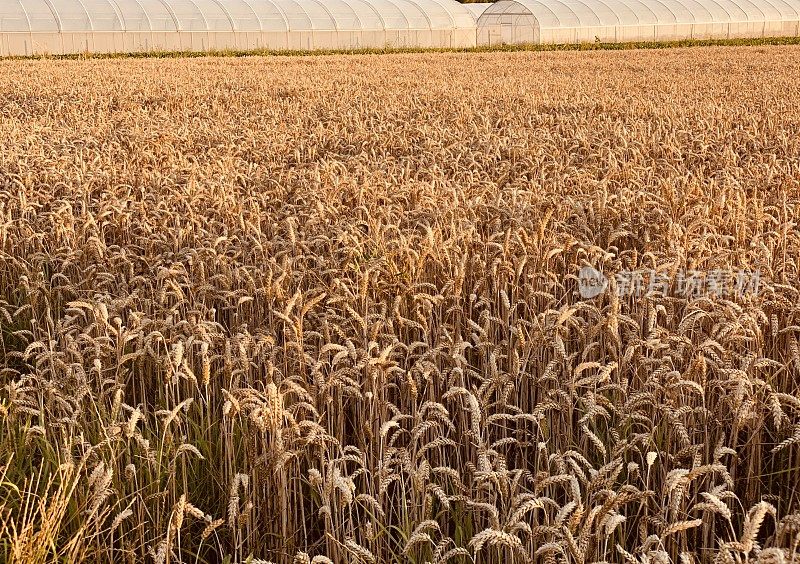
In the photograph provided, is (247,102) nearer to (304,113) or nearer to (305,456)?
(304,113)

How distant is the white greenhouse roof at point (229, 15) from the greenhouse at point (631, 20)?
6.91ft

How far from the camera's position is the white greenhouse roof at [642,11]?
50156 millimetres

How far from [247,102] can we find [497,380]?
49.9ft

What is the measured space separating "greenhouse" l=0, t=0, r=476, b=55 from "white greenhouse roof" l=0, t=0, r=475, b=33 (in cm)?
4

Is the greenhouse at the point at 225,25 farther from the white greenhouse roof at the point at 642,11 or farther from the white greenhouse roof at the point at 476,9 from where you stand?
the white greenhouse roof at the point at 642,11

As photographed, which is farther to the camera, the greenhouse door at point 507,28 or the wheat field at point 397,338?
the greenhouse door at point 507,28

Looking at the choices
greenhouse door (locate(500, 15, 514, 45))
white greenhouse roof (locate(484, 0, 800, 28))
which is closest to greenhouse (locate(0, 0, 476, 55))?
greenhouse door (locate(500, 15, 514, 45))

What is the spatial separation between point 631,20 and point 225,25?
74.5ft

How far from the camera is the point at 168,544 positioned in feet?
→ 7.64

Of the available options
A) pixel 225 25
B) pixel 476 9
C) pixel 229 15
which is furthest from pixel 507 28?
pixel 225 25

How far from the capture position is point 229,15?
44.5 metres

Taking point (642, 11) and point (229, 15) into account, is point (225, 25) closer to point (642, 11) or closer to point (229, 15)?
point (229, 15)

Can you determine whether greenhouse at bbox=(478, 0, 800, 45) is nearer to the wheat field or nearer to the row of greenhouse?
the row of greenhouse

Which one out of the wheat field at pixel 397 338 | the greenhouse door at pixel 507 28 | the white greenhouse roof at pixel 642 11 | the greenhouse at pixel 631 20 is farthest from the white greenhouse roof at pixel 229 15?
the wheat field at pixel 397 338
